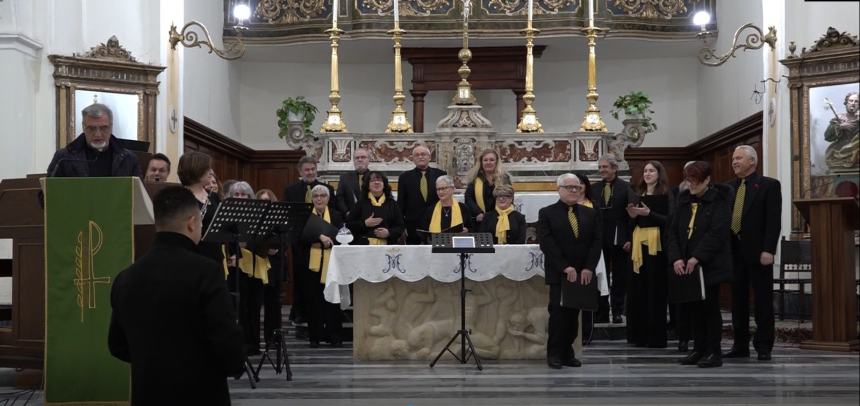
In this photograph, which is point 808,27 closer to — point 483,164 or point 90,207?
point 483,164

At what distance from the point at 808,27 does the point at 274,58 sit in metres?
8.83

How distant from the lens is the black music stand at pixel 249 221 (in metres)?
6.38

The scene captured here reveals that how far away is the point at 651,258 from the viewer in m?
9.09

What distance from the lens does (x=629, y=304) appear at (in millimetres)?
9367

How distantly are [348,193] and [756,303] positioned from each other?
3.92 m

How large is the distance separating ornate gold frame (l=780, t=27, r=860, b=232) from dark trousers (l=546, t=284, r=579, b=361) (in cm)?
444

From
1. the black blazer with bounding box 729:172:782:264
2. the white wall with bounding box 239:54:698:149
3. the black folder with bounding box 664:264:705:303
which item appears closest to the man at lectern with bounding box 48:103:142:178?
the black folder with bounding box 664:264:705:303

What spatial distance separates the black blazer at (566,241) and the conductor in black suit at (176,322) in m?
4.38

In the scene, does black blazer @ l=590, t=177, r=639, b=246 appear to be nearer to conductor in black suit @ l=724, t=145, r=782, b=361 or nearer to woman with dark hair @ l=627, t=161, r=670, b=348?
→ woman with dark hair @ l=627, t=161, r=670, b=348

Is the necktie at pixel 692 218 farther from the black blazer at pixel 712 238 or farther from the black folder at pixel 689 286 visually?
the black folder at pixel 689 286

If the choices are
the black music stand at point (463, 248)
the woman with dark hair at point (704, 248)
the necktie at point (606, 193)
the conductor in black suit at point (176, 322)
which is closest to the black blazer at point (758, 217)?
the woman with dark hair at point (704, 248)

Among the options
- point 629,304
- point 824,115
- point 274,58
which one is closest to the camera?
point 629,304

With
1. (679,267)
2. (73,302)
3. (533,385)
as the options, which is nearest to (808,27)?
(679,267)

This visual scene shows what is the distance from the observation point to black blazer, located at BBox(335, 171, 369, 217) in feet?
32.7
